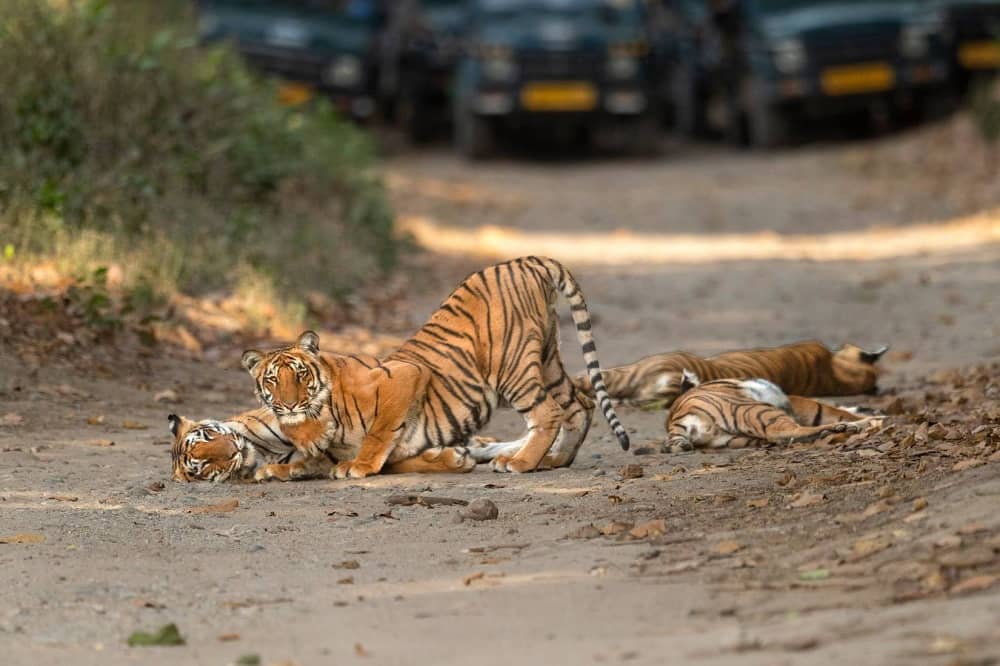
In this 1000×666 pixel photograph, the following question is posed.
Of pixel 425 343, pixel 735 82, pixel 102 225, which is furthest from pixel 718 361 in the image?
pixel 735 82

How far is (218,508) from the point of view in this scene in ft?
22.9

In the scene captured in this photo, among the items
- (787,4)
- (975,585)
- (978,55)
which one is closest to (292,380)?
(975,585)

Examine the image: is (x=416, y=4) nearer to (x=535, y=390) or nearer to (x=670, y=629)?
(x=535, y=390)

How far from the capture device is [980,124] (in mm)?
19922

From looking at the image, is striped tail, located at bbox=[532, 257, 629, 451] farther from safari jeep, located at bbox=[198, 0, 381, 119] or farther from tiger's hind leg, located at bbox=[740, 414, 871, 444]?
safari jeep, located at bbox=[198, 0, 381, 119]

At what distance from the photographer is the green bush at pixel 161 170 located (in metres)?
11.3

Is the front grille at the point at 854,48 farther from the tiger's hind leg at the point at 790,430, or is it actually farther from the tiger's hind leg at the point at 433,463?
the tiger's hind leg at the point at 433,463

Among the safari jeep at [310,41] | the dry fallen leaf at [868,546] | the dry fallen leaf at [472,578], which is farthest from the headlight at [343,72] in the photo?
the dry fallen leaf at [868,546]

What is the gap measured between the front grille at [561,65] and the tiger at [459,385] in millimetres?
14327

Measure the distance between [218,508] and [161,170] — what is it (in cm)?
620

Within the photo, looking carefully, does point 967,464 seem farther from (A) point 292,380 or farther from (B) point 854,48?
(B) point 854,48

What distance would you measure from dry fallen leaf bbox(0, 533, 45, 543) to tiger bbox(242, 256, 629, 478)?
1.20 meters

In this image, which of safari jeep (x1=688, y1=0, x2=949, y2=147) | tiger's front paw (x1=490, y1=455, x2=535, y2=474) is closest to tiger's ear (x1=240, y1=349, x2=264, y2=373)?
tiger's front paw (x1=490, y1=455, x2=535, y2=474)

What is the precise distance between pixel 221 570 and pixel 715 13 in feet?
63.5
